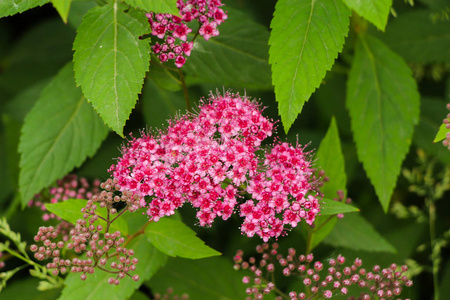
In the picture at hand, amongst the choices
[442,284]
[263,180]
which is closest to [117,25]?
[263,180]

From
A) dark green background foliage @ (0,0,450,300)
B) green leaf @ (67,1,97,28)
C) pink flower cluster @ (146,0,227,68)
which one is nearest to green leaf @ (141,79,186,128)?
dark green background foliage @ (0,0,450,300)

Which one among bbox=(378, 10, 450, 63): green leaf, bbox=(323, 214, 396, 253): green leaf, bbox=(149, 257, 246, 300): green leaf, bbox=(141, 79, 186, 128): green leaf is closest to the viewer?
bbox=(323, 214, 396, 253): green leaf

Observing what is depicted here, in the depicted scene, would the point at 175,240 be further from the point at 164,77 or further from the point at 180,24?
the point at 180,24

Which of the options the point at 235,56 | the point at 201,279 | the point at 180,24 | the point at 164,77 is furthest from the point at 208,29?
the point at 201,279

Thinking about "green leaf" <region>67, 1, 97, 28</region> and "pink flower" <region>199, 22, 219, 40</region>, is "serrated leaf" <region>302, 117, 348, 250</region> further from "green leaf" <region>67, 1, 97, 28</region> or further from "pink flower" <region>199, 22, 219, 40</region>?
"green leaf" <region>67, 1, 97, 28</region>

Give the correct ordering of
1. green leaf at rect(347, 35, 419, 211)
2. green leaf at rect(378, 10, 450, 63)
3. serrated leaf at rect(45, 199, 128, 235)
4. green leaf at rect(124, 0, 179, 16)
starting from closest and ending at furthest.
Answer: green leaf at rect(124, 0, 179, 16) → serrated leaf at rect(45, 199, 128, 235) → green leaf at rect(347, 35, 419, 211) → green leaf at rect(378, 10, 450, 63)

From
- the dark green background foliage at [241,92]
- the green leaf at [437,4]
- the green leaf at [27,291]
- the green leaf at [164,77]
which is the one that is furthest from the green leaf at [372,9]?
the green leaf at [27,291]

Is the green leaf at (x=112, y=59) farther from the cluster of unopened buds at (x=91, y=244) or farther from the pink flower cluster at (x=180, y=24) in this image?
the cluster of unopened buds at (x=91, y=244)
